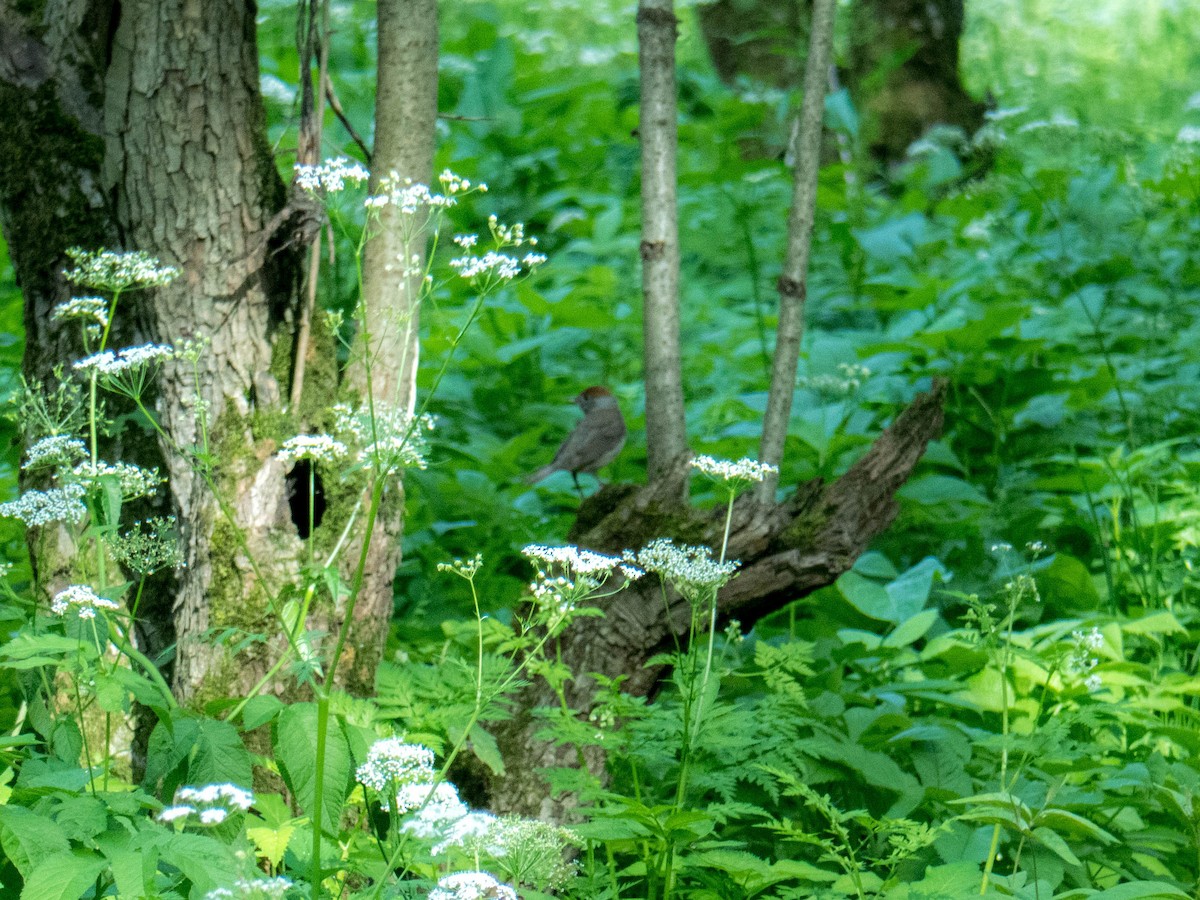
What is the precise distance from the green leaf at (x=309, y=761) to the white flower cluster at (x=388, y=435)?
39cm

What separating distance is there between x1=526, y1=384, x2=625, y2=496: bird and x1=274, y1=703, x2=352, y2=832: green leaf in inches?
87.9

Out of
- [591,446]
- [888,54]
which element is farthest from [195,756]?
[888,54]

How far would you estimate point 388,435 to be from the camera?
1.88m

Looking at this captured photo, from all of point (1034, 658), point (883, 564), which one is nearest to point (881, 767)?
point (1034, 658)

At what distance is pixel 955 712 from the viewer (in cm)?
286

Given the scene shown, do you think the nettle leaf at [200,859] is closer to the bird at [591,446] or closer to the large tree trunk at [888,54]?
the bird at [591,446]

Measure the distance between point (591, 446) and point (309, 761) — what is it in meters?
2.43

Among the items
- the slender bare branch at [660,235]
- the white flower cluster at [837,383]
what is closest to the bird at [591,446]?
the white flower cluster at [837,383]

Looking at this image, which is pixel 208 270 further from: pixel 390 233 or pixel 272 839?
pixel 272 839

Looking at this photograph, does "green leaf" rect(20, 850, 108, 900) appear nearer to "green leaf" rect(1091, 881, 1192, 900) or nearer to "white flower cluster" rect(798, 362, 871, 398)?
"green leaf" rect(1091, 881, 1192, 900)

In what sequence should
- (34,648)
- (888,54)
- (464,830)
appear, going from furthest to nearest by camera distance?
(888,54) → (34,648) → (464,830)

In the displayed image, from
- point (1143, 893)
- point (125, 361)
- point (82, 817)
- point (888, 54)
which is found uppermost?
point (888, 54)

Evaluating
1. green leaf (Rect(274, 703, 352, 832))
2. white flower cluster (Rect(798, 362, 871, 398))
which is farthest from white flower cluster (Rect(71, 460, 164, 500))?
white flower cluster (Rect(798, 362, 871, 398))

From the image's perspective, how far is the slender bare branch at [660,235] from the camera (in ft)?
9.63
